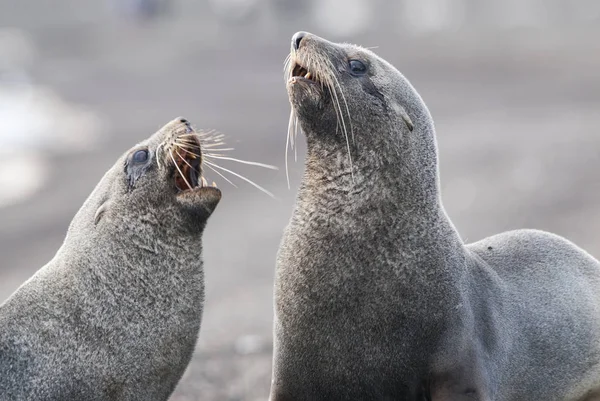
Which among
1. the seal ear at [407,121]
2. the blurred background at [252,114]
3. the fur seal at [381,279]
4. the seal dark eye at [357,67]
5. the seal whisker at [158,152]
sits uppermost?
the blurred background at [252,114]

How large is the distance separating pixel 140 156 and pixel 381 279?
196 centimetres

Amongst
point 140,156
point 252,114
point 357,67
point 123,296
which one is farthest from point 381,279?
point 252,114

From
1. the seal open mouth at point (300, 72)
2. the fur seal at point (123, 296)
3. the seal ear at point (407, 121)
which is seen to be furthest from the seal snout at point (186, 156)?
the seal ear at point (407, 121)

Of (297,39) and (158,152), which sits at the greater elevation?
(297,39)

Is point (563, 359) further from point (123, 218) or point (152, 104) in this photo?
point (152, 104)

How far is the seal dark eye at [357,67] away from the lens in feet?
23.2

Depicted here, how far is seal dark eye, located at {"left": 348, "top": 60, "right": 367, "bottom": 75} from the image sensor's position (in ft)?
23.2

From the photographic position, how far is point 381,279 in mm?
6551

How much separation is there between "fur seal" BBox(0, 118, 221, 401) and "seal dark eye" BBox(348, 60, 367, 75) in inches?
46.4

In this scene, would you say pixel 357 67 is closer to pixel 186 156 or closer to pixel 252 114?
pixel 186 156

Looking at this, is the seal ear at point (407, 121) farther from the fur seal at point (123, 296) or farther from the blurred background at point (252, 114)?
the blurred background at point (252, 114)

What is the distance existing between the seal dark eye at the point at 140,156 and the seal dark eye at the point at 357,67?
1542 mm

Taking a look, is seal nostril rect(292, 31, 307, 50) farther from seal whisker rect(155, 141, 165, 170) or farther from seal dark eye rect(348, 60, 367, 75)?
seal whisker rect(155, 141, 165, 170)

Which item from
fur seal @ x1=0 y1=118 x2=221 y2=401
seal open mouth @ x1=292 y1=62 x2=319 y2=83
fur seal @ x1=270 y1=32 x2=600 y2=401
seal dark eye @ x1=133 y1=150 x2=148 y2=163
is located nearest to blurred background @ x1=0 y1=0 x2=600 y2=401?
fur seal @ x1=0 y1=118 x2=221 y2=401
